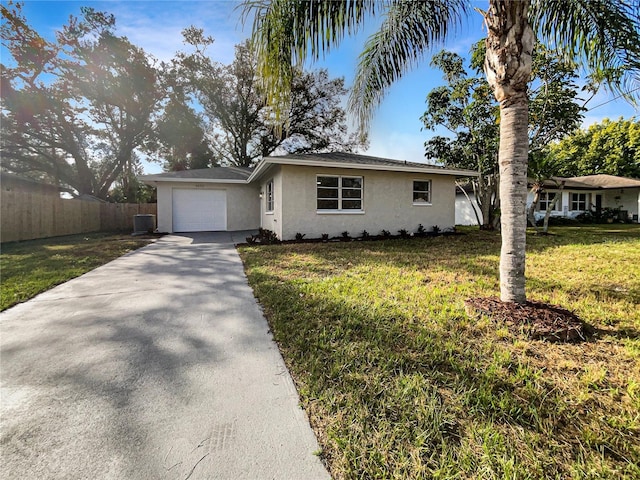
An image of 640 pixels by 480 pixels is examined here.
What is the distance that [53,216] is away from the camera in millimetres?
11398

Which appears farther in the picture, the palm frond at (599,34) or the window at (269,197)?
the window at (269,197)

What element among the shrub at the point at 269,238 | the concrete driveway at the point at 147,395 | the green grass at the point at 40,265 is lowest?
the concrete driveway at the point at 147,395

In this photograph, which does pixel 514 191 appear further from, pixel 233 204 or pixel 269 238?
pixel 233 204

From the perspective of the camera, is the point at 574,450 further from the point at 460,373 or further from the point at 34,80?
the point at 34,80

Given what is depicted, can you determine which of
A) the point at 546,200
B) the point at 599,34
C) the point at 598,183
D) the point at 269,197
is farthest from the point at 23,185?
the point at 598,183

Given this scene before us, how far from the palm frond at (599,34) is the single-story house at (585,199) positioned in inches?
623

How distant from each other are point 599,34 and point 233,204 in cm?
1346

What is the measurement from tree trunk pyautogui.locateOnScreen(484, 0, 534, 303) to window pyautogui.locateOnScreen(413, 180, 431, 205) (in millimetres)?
8586

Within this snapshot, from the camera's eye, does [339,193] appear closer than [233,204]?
Yes

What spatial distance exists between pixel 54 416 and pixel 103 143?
96.4ft

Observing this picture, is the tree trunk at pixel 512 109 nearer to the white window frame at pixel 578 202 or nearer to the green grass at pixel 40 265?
the green grass at pixel 40 265

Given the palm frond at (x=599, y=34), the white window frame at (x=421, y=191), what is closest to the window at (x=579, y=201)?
the white window frame at (x=421, y=191)

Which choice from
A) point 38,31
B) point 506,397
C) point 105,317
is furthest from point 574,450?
point 38,31

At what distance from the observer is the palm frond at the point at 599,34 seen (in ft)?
12.8
